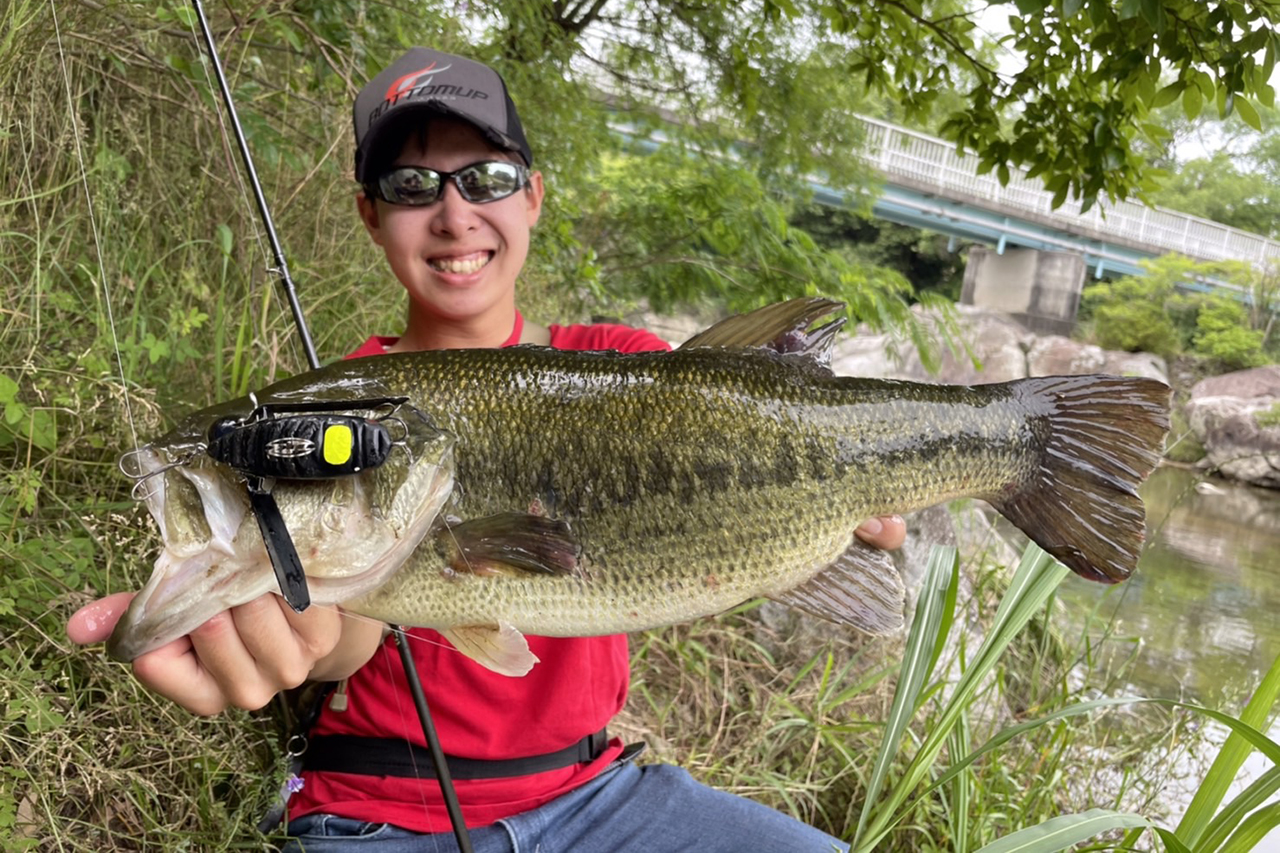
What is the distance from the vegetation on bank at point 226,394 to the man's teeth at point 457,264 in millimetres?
760

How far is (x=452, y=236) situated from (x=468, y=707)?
47.2 inches

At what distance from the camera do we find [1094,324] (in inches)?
1003

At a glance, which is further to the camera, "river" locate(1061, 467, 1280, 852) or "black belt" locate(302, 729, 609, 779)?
"river" locate(1061, 467, 1280, 852)

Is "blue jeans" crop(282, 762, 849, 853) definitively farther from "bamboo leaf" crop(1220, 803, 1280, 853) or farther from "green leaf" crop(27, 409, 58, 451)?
"green leaf" crop(27, 409, 58, 451)

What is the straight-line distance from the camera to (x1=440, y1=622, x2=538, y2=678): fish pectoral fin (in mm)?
1446

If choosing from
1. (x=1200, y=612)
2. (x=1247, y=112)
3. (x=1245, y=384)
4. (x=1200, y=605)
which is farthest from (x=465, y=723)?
(x=1245, y=384)

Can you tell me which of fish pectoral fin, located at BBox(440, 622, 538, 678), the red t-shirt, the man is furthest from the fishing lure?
the red t-shirt

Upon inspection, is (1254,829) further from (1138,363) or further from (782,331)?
(1138,363)

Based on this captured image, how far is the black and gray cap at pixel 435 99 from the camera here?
77.5 inches

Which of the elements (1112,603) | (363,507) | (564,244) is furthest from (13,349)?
(1112,603)

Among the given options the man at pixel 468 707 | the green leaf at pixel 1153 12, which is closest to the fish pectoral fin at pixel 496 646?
the man at pixel 468 707

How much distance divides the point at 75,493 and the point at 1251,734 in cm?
295

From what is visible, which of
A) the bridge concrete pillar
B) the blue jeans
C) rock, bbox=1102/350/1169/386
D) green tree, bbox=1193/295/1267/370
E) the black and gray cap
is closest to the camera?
the blue jeans

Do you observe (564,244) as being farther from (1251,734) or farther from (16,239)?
(1251,734)
